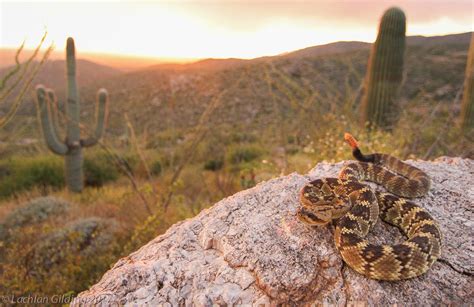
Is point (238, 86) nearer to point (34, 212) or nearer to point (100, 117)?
point (100, 117)

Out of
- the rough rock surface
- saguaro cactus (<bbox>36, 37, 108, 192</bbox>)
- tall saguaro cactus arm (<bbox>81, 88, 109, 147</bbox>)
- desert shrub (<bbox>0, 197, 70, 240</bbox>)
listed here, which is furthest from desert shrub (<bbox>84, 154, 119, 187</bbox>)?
the rough rock surface

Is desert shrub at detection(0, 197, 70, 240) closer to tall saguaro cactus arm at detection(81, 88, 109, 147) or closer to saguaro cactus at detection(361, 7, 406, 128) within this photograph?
tall saguaro cactus arm at detection(81, 88, 109, 147)

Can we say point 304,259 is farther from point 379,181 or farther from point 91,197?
point 91,197

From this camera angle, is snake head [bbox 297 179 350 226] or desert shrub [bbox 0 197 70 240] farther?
desert shrub [bbox 0 197 70 240]

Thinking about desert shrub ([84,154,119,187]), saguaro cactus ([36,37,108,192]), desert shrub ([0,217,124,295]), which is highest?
saguaro cactus ([36,37,108,192])

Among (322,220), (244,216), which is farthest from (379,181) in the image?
(244,216)


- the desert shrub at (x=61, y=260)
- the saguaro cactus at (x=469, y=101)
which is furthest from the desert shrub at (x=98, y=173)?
the saguaro cactus at (x=469, y=101)

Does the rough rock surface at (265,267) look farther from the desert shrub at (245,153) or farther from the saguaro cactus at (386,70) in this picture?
the desert shrub at (245,153)

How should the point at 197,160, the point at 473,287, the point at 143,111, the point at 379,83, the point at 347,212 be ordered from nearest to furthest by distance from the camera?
the point at 473,287
the point at 347,212
the point at 379,83
the point at 197,160
the point at 143,111
